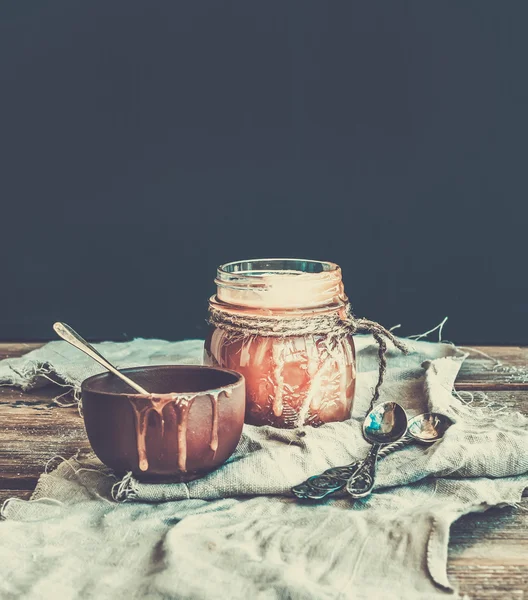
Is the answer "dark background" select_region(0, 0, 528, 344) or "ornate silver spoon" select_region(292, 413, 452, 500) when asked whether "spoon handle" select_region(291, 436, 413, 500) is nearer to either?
"ornate silver spoon" select_region(292, 413, 452, 500)

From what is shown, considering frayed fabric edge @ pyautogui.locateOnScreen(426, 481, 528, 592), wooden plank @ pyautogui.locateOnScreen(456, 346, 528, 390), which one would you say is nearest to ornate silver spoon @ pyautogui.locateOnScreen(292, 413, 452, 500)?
frayed fabric edge @ pyautogui.locateOnScreen(426, 481, 528, 592)

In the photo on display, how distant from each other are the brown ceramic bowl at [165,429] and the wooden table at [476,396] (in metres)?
0.11

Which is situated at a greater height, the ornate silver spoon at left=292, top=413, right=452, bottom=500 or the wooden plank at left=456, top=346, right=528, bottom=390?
the ornate silver spoon at left=292, top=413, right=452, bottom=500

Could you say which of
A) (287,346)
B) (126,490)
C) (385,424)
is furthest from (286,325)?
(126,490)

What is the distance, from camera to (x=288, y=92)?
5.70ft

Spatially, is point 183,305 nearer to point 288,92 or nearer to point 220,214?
point 220,214

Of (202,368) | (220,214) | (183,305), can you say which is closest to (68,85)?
(220,214)

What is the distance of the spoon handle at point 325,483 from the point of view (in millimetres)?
720

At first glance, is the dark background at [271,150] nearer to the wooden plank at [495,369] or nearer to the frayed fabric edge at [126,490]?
the wooden plank at [495,369]

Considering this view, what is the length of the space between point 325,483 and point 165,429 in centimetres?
16

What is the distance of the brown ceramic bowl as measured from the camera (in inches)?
27.2

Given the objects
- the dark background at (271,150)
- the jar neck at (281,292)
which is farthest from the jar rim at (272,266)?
the dark background at (271,150)

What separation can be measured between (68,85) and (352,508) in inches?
52.8

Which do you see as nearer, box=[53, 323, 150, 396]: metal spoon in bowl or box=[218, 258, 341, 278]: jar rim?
box=[53, 323, 150, 396]: metal spoon in bowl
